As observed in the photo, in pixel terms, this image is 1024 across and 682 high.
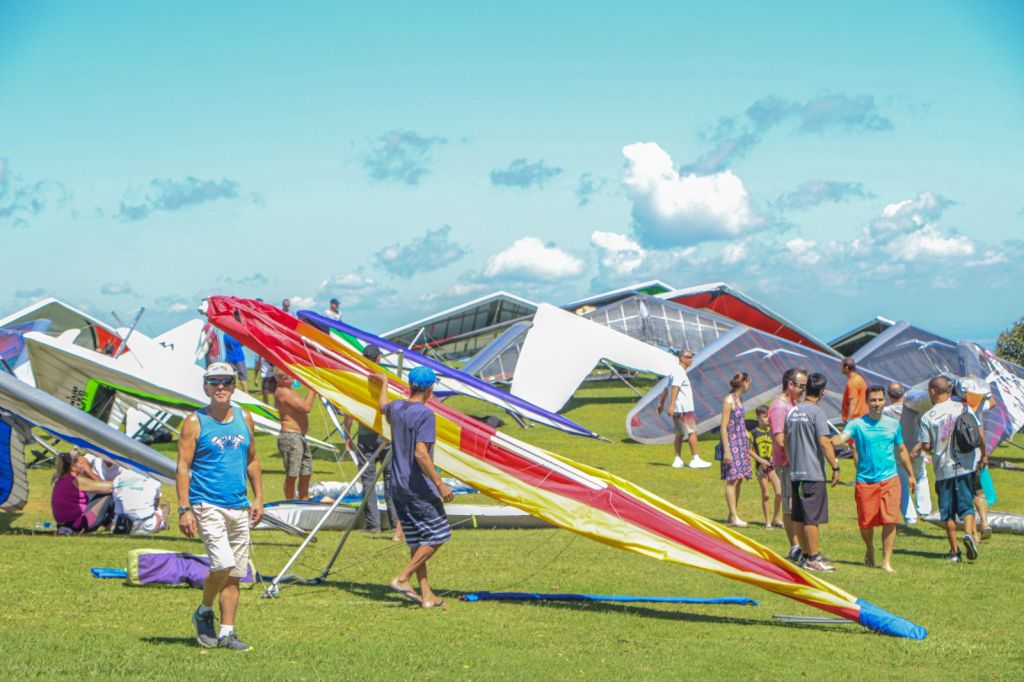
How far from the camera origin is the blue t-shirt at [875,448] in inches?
376

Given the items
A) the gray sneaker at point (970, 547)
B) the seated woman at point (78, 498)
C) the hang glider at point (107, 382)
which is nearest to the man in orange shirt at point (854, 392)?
the gray sneaker at point (970, 547)

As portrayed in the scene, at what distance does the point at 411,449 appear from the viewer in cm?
768

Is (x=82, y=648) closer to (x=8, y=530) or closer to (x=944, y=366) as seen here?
(x=8, y=530)

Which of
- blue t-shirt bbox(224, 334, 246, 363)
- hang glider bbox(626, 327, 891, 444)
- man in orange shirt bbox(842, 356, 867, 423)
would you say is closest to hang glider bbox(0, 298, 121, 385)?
blue t-shirt bbox(224, 334, 246, 363)

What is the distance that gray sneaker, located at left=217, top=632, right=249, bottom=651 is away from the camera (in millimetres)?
6316

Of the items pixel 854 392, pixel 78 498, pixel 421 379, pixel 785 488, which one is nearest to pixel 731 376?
pixel 854 392

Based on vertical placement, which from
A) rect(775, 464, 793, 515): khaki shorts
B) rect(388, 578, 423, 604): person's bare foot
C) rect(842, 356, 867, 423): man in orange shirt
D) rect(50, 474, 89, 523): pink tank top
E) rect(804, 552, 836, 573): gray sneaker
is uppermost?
rect(388, 578, 423, 604): person's bare foot

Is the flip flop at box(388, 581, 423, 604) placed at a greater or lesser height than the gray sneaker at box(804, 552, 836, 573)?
greater

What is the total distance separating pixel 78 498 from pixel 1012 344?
34236 mm

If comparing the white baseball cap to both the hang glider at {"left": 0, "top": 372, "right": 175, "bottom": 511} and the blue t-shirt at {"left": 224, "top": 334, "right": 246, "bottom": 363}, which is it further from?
the blue t-shirt at {"left": 224, "top": 334, "right": 246, "bottom": 363}

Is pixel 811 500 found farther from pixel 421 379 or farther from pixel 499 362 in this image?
pixel 499 362

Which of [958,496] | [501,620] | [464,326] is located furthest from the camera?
[464,326]

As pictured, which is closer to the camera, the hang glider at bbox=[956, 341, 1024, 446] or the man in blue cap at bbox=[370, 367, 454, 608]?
the man in blue cap at bbox=[370, 367, 454, 608]

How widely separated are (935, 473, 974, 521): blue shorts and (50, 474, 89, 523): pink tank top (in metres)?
8.48
